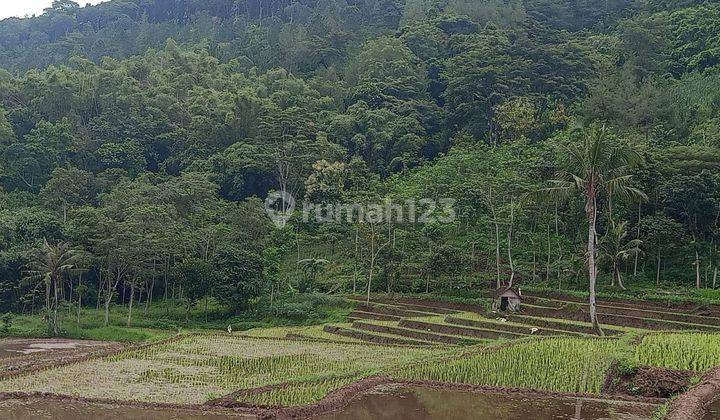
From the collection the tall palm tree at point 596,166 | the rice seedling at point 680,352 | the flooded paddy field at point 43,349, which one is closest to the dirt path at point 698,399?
the rice seedling at point 680,352

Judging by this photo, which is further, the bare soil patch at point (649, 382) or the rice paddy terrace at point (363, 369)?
the bare soil patch at point (649, 382)

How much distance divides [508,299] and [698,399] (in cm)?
1510

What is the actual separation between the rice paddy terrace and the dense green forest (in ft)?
17.9

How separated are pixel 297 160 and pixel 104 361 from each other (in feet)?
94.2

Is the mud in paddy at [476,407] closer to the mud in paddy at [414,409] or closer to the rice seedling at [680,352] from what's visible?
the mud in paddy at [414,409]

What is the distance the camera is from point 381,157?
49.5m

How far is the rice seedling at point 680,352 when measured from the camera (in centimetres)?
1505

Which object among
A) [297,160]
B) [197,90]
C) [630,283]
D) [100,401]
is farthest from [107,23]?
[100,401]

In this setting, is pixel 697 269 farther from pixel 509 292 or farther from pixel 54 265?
pixel 54 265

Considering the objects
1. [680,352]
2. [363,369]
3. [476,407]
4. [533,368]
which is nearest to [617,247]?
[680,352]

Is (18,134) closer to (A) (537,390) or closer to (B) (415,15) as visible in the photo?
(B) (415,15)

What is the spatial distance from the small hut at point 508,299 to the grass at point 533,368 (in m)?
9.64

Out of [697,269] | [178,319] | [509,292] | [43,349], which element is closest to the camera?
[43,349]

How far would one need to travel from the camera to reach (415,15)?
72.5m
